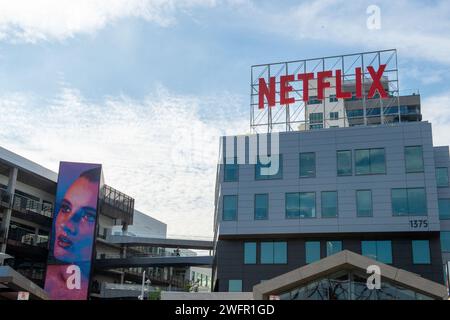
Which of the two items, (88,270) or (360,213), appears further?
(88,270)

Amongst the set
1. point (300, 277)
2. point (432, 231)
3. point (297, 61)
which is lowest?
point (300, 277)

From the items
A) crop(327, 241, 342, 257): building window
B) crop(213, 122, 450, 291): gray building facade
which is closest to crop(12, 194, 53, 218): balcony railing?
crop(213, 122, 450, 291): gray building facade

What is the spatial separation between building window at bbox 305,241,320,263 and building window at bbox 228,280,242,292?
585 cm

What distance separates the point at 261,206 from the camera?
44.4 meters

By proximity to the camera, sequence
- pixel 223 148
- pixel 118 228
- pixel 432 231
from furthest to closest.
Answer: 1. pixel 118 228
2. pixel 223 148
3. pixel 432 231

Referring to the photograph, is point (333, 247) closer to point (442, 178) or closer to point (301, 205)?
point (301, 205)

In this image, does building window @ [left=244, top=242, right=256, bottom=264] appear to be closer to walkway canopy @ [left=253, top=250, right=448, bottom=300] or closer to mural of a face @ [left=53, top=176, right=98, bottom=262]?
walkway canopy @ [left=253, top=250, right=448, bottom=300]

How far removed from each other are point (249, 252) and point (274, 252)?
2.13 m

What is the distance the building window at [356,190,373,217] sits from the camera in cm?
Result: 4184

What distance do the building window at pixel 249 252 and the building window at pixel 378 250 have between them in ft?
28.7

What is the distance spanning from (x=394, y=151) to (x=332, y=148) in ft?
15.8
